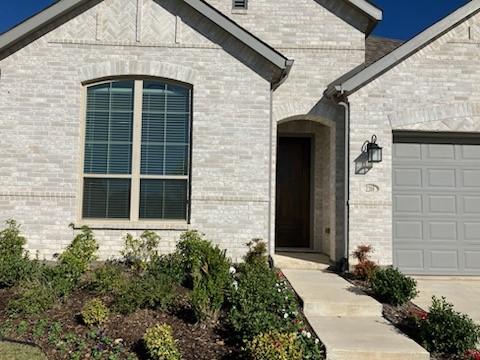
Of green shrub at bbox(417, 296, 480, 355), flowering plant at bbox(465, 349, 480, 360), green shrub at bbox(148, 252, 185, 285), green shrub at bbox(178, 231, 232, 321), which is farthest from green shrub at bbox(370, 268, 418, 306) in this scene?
green shrub at bbox(148, 252, 185, 285)

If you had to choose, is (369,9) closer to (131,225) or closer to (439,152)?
(439,152)

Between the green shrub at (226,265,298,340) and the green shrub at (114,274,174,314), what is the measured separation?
3.14 feet

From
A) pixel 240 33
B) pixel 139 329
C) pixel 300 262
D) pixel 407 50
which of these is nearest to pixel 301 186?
pixel 300 262

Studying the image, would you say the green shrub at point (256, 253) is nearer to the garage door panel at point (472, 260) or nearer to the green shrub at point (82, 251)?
the green shrub at point (82, 251)

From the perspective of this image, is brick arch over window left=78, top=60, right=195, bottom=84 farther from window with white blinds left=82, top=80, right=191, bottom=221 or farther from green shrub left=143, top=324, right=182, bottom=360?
green shrub left=143, top=324, right=182, bottom=360

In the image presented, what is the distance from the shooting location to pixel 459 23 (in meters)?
9.19

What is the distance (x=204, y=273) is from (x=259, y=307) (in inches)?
51.0

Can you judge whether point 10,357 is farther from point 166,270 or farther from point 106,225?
point 106,225

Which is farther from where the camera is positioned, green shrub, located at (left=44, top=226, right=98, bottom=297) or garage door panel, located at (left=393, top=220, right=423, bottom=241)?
garage door panel, located at (left=393, top=220, right=423, bottom=241)

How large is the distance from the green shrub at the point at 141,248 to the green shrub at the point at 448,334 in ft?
16.1

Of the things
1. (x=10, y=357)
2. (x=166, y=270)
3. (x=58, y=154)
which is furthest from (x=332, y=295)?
(x=58, y=154)

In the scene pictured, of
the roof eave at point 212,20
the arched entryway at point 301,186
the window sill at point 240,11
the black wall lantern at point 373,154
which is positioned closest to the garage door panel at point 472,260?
the black wall lantern at point 373,154

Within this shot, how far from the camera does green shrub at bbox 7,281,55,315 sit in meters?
5.90

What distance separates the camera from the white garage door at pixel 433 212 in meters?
9.23
